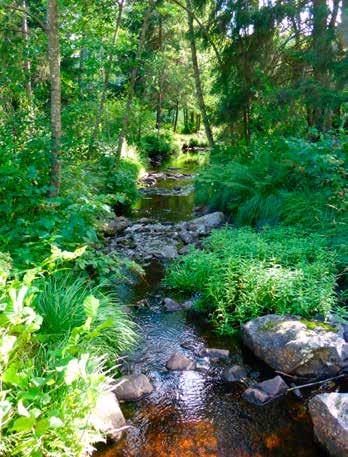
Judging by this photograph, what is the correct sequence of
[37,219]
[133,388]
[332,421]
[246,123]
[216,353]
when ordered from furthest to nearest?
[246,123] < [37,219] < [216,353] < [133,388] < [332,421]

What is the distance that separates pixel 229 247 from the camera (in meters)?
5.64

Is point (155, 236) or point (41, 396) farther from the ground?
point (41, 396)

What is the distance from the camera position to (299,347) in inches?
149

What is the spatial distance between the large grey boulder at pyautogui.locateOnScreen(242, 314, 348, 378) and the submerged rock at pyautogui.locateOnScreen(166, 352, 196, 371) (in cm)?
70

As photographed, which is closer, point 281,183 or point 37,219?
point 37,219

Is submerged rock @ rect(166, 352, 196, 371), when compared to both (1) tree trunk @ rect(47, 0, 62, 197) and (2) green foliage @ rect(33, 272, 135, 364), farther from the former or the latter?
(1) tree trunk @ rect(47, 0, 62, 197)

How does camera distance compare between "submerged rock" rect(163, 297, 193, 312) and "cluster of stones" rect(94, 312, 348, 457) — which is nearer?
"cluster of stones" rect(94, 312, 348, 457)

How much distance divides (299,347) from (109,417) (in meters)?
1.92

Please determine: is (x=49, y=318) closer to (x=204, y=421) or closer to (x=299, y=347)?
(x=204, y=421)

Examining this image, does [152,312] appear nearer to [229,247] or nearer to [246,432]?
[229,247]

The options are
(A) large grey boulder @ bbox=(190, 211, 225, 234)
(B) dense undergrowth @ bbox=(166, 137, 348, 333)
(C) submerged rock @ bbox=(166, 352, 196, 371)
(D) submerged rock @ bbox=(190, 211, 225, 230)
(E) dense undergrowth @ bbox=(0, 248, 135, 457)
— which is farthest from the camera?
(D) submerged rock @ bbox=(190, 211, 225, 230)

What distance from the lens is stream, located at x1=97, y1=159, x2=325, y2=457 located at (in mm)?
2965

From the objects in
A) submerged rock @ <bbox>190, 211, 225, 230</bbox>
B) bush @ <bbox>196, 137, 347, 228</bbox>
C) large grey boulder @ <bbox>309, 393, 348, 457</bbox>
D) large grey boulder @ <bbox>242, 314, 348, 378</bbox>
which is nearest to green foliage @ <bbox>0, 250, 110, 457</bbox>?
large grey boulder @ <bbox>309, 393, 348, 457</bbox>

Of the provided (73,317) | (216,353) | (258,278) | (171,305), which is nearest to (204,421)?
(216,353)
